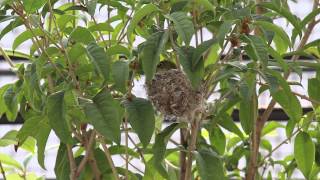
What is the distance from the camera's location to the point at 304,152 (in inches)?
53.0

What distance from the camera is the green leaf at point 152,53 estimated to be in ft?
3.17

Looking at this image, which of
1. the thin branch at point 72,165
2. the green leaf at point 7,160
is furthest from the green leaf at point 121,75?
the green leaf at point 7,160

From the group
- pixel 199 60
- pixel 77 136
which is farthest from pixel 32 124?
pixel 199 60

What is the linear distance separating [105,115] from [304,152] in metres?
0.53

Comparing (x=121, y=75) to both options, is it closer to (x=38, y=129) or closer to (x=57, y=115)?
(x=57, y=115)

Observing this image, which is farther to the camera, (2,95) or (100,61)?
(2,95)

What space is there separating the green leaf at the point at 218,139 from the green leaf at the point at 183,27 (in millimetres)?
492

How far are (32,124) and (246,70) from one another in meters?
0.38

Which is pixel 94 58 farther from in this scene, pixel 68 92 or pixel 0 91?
pixel 0 91

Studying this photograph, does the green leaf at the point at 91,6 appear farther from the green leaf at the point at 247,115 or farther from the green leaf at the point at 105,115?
the green leaf at the point at 247,115

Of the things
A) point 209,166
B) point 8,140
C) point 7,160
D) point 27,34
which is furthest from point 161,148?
point 7,160

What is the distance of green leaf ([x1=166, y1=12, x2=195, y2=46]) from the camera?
0.94 metres

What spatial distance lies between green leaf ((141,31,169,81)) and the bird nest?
139mm

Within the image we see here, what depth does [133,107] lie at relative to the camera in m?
1.05
